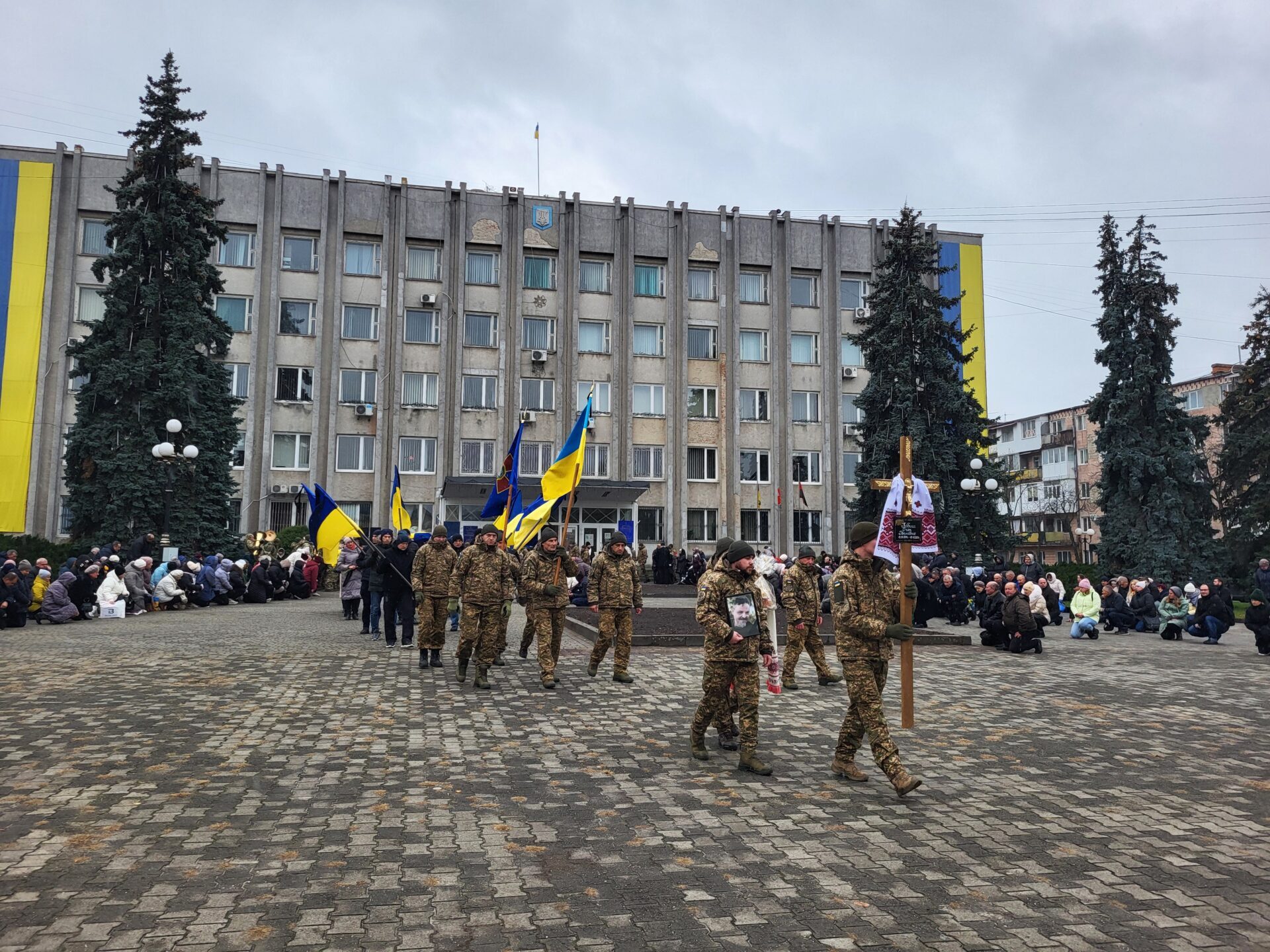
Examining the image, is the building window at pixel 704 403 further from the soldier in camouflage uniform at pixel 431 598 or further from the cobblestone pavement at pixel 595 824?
the cobblestone pavement at pixel 595 824

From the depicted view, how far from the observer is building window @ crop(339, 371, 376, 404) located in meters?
43.4

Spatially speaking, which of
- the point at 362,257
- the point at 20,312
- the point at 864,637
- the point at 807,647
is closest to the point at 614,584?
the point at 807,647

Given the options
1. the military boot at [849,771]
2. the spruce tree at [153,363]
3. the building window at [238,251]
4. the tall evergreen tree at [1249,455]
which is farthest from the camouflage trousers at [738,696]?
the building window at [238,251]

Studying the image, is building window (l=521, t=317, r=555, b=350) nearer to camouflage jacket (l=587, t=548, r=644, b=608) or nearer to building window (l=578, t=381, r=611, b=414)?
building window (l=578, t=381, r=611, b=414)

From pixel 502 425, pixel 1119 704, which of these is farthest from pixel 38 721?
pixel 502 425

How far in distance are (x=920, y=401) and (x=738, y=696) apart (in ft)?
100

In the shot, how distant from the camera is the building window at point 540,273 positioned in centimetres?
4572

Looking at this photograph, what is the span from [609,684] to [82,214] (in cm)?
4132

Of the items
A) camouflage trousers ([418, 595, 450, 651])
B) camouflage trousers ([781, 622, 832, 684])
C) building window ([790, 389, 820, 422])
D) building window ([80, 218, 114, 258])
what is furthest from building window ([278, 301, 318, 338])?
camouflage trousers ([781, 622, 832, 684])

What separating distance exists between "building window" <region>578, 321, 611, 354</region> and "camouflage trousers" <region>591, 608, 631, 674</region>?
3466 centimetres

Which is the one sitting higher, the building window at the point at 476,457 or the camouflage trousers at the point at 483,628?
the building window at the point at 476,457

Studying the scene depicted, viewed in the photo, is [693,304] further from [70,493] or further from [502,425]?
[70,493]

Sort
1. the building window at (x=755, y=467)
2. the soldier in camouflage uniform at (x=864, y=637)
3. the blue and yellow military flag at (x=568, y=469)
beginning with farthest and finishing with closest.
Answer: the building window at (x=755, y=467), the blue and yellow military flag at (x=568, y=469), the soldier in camouflage uniform at (x=864, y=637)

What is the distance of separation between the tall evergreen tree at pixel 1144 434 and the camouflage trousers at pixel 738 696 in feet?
109
